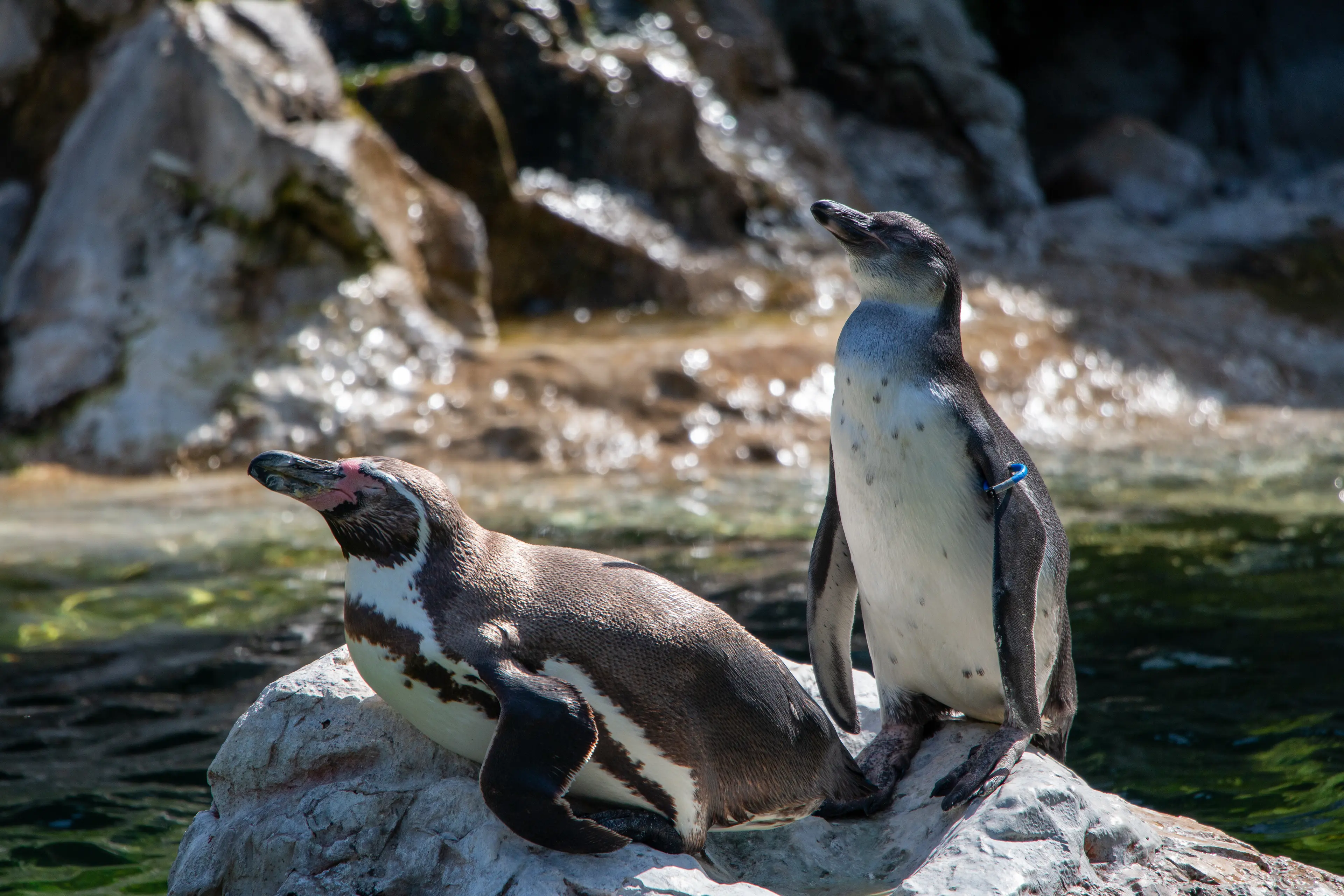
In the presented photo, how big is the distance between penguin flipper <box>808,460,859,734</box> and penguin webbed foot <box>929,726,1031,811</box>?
0.48 m

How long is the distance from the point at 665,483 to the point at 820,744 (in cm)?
526

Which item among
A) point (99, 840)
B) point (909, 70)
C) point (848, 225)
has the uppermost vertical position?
point (848, 225)

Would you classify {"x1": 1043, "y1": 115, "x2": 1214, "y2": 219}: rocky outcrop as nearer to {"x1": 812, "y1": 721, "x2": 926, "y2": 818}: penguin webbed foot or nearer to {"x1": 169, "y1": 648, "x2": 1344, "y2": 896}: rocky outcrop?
{"x1": 812, "y1": 721, "x2": 926, "y2": 818}: penguin webbed foot

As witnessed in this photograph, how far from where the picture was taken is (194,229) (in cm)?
998

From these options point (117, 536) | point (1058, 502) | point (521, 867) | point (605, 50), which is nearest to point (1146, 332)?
point (1058, 502)

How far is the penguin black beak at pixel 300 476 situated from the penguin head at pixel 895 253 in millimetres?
1468

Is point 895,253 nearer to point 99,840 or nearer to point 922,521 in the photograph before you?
point 922,521

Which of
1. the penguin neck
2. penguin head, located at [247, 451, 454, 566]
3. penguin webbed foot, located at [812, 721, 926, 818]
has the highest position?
penguin head, located at [247, 451, 454, 566]

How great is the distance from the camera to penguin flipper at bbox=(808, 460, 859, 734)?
3.75m

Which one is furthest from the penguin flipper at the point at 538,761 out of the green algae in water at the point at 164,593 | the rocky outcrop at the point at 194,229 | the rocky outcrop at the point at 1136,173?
the rocky outcrop at the point at 1136,173

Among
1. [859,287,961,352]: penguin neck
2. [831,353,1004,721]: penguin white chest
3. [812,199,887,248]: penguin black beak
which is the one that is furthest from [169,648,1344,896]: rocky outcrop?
[812,199,887,248]: penguin black beak

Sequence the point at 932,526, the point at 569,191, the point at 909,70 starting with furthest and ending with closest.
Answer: the point at 909,70
the point at 569,191
the point at 932,526

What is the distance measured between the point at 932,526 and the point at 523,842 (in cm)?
132

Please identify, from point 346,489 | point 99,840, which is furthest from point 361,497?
point 99,840
